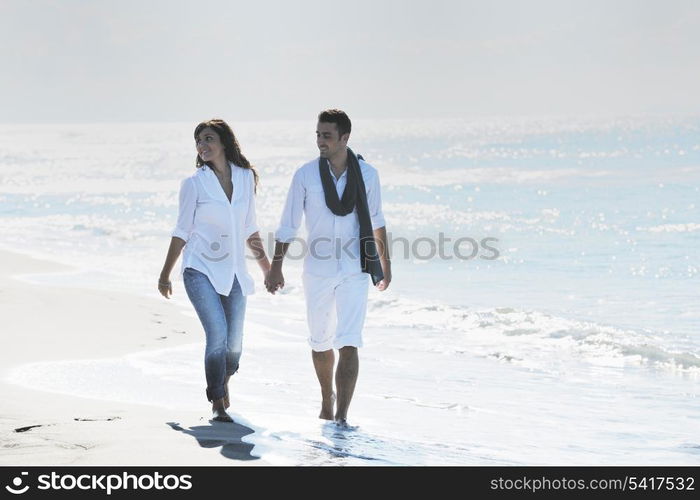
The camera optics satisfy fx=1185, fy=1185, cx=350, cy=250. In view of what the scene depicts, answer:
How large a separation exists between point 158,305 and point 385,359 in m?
3.25

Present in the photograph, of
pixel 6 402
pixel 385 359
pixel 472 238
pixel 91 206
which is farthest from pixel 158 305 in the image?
pixel 91 206

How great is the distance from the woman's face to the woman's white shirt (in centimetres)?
6

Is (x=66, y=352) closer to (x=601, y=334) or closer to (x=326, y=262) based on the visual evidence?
(x=326, y=262)

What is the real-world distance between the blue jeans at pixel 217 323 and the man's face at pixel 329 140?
865 mm

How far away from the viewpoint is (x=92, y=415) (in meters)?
6.35

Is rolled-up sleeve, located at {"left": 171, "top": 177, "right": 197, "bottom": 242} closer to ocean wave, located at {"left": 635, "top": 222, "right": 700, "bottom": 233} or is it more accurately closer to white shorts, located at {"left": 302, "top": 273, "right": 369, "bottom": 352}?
white shorts, located at {"left": 302, "top": 273, "right": 369, "bottom": 352}

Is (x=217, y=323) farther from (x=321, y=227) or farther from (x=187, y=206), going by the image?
(x=321, y=227)

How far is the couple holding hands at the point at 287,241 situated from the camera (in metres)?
6.32

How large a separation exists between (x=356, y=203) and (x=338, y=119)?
0.47m

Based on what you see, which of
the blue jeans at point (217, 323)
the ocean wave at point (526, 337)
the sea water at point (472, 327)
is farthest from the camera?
the ocean wave at point (526, 337)

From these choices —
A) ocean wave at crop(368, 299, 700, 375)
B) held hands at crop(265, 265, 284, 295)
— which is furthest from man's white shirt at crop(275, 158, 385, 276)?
ocean wave at crop(368, 299, 700, 375)

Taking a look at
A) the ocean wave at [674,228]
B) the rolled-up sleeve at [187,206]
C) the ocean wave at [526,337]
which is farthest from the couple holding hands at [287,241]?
the ocean wave at [674,228]

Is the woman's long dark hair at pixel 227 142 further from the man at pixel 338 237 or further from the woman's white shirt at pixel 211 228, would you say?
the man at pixel 338 237
